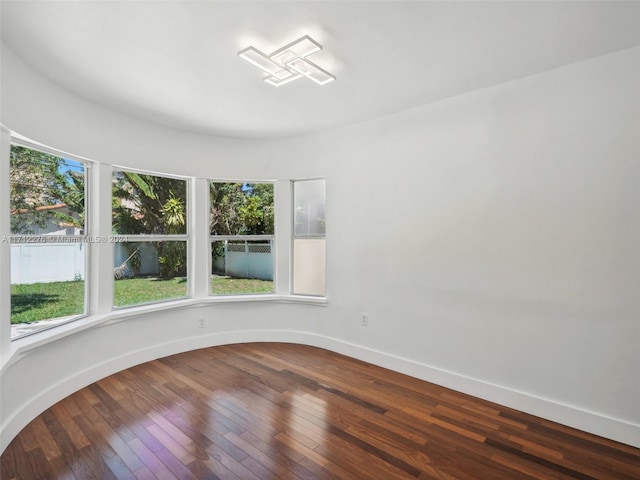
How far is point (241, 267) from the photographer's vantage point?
4.46 meters

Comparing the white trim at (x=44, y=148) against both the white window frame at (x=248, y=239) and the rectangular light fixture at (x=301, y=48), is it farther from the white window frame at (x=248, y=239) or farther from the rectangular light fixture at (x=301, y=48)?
the rectangular light fixture at (x=301, y=48)

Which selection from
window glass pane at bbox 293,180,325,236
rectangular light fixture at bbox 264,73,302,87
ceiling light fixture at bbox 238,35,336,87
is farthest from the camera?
window glass pane at bbox 293,180,325,236

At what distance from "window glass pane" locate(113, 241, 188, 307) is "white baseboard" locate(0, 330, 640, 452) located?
1.98ft

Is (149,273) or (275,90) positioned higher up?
(275,90)

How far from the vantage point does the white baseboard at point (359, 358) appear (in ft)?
7.61

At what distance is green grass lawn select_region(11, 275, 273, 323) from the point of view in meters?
2.64

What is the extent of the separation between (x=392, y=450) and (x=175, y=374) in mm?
2298

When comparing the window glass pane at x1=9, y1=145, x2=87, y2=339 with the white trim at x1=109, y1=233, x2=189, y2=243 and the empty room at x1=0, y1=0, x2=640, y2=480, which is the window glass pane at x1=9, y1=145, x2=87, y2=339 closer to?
the empty room at x1=0, y1=0, x2=640, y2=480

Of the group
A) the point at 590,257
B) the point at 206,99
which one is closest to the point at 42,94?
the point at 206,99

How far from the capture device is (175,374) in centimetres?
334

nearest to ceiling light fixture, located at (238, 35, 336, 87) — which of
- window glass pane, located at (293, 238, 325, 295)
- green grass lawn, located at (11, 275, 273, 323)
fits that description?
window glass pane, located at (293, 238, 325, 295)

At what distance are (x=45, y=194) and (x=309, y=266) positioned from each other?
281 centimetres

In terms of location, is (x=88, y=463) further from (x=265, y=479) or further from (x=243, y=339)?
(x=243, y=339)

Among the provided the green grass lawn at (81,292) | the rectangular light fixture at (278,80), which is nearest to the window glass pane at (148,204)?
the green grass lawn at (81,292)
